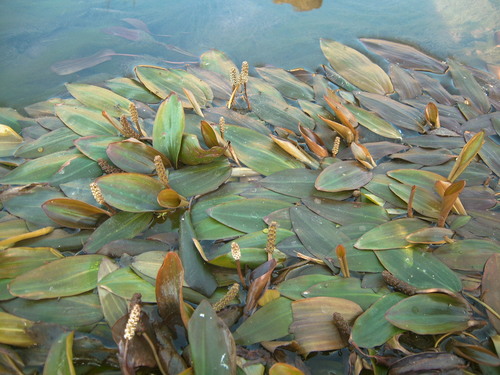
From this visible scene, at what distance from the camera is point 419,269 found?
1344 millimetres

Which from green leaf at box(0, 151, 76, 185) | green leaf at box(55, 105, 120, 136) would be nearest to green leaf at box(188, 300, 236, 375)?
green leaf at box(0, 151, 76, 185)

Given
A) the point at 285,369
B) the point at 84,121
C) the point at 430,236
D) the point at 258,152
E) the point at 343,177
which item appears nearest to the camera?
the point at 285,369

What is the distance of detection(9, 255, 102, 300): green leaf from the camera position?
4.13ft

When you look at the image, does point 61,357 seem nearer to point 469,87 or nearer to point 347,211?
point 347,211

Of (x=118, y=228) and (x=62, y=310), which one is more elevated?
(x=118, y=228)

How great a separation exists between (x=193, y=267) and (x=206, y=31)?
6.17ft

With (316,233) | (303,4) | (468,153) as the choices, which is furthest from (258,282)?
→ (303,4)

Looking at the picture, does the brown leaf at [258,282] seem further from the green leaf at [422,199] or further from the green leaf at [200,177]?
the green leaf at [422,199]

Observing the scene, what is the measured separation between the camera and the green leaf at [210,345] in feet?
Answer: 3.39

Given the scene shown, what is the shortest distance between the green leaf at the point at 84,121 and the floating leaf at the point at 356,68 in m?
1.33

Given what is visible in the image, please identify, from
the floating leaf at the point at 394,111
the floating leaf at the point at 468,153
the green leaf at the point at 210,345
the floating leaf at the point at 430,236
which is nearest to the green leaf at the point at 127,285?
the green leaf at the point at 210,345

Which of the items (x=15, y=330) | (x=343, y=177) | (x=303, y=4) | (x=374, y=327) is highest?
(x=303, y=4)

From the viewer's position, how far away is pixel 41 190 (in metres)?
1.60

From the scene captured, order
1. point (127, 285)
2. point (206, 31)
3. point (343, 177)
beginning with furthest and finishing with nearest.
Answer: point (206, 31), point (343, 177), point (127, 285)
